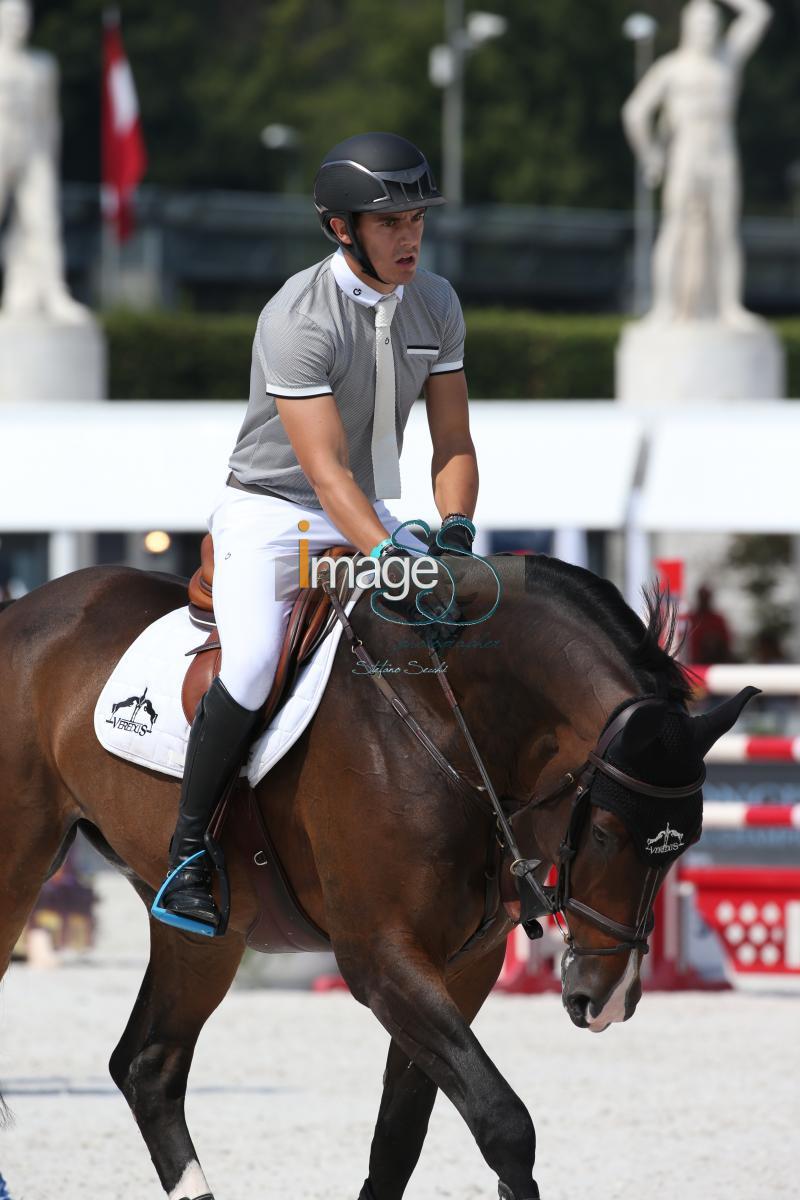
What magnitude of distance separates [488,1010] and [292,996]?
100cm

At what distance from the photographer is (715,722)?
13.4 ft

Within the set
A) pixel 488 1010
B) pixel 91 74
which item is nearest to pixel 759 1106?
pixel 488 1010

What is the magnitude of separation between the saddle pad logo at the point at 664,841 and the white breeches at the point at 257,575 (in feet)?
2.66

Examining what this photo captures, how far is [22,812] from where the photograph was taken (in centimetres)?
509

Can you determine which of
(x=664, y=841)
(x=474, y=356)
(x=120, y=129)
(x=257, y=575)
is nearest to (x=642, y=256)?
(x=474, y=356)

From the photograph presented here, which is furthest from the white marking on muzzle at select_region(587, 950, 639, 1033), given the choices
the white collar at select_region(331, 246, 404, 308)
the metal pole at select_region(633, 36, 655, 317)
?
the metal pole at select_region(633, 36, 655, 317)

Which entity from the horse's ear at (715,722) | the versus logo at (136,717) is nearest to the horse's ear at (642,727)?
the horse's ear at (715,722)

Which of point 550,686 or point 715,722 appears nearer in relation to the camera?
point 715,722

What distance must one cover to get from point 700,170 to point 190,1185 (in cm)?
1840

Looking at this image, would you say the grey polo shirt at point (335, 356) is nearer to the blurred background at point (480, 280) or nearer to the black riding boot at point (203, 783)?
the black riding boot at point (203, 783)

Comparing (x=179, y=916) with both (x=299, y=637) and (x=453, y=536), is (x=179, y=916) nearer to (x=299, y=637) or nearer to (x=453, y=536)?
Answer: (x=299, y=637)

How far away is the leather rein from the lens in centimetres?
405

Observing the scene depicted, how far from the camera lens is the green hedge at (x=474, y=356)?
33250mm

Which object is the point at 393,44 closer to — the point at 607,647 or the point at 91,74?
the point at 91,74
